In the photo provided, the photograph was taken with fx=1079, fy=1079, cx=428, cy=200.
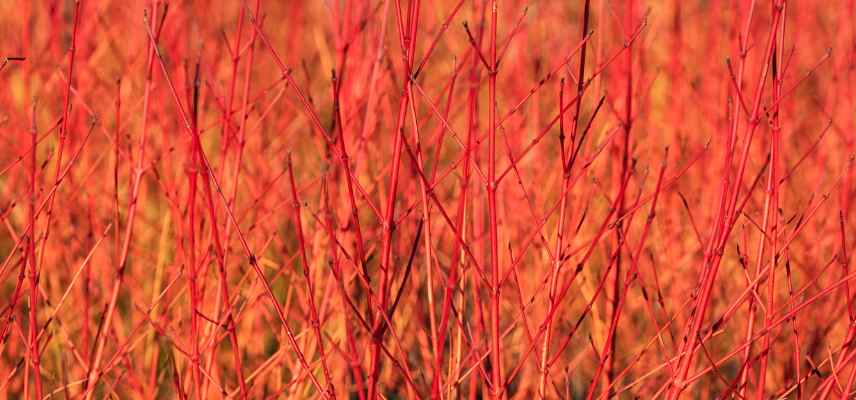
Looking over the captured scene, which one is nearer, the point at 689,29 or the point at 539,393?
the point at 539,393

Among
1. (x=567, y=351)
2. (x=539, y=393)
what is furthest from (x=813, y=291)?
(x=539, y=393)

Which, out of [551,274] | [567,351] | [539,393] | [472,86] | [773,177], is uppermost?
[472,86]

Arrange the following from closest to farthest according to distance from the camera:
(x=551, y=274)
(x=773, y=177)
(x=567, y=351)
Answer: (x=773, y=177) → (x=551, y=274) → (x=567, y=351)

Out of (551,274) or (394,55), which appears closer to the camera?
(551,274)

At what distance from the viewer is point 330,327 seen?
217cm

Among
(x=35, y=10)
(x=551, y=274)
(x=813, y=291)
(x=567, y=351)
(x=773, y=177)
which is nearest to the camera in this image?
(x=773, y=177)

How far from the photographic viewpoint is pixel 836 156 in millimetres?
2955

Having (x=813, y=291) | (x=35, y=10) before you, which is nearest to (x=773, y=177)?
(x=813, y=291)

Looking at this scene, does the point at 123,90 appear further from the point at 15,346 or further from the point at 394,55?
the point at 394,55

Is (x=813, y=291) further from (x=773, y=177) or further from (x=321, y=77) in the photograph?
(x=321, y=77)

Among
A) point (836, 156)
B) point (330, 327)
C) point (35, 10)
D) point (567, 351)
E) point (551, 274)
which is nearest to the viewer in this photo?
point (551, 274)

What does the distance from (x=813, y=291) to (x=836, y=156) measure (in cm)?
43

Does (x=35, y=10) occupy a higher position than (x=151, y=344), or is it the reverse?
Result: (x=35, y=10)

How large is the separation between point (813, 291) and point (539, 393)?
1506 millimetres
